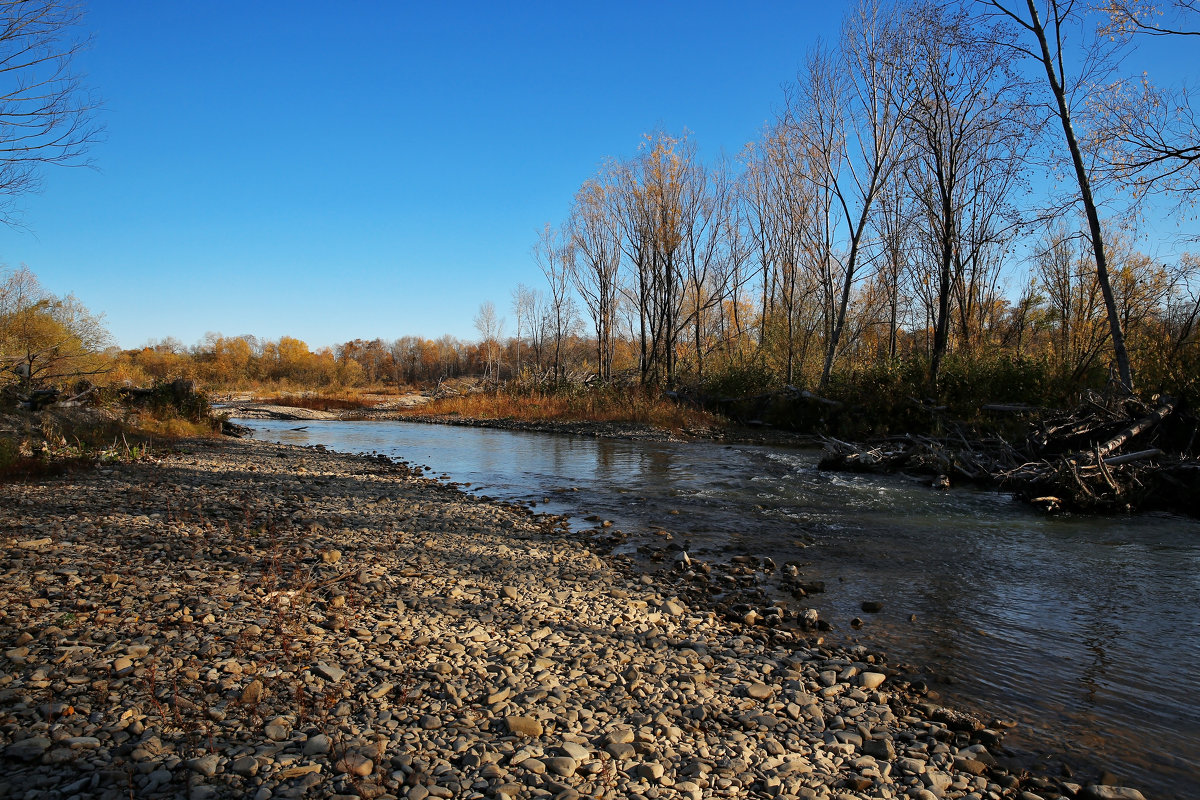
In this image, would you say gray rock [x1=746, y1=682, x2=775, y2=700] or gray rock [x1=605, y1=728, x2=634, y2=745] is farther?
gray rock [x1=746, y1=682, x2=775, y2=700]

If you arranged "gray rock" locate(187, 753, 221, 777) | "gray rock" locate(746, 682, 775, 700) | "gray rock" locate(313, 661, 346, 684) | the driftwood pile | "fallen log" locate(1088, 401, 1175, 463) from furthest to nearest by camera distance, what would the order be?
"fallen log" locate(1088, 401, 1175, 463) < the driftwood pile < "gray rock" locate(746, 682, 775, 700) < "gray rock" locate(313, 661, 346, 684) < "gray rock" locate(187, 753, 221, 777)

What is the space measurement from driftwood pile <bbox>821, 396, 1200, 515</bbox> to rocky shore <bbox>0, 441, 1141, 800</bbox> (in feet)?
22.4

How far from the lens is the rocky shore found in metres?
2.71

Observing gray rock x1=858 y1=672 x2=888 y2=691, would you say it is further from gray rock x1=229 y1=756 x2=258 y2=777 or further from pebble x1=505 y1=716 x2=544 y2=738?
gray rock x1=229 y1=756 x2=258 y2=777

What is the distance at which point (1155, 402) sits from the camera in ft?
36.3

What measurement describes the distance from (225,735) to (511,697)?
1.35 m

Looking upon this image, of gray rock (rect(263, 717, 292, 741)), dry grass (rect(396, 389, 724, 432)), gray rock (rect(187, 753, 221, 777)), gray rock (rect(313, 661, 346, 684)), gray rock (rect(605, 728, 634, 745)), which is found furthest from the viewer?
dry grass (rect(396, 389, 724, 432))

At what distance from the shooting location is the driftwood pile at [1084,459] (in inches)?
371

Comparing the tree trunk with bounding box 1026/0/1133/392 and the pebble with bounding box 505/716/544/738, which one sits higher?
the tree trunk with bounding box 1026/0/1133/392

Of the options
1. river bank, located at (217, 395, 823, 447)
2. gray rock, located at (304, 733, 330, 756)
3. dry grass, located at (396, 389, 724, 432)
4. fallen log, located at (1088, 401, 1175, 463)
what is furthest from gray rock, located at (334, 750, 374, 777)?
dry grass, located at (396, 389, 724, 432)

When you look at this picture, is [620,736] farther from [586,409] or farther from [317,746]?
[586,409]

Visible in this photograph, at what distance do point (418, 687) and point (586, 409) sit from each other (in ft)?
78.0

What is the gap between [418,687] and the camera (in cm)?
346

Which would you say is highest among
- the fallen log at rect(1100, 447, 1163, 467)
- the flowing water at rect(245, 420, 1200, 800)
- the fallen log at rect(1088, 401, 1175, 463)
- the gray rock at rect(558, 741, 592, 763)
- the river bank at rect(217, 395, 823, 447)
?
the fallen log at rect(1088, 401, 1175, 463)
